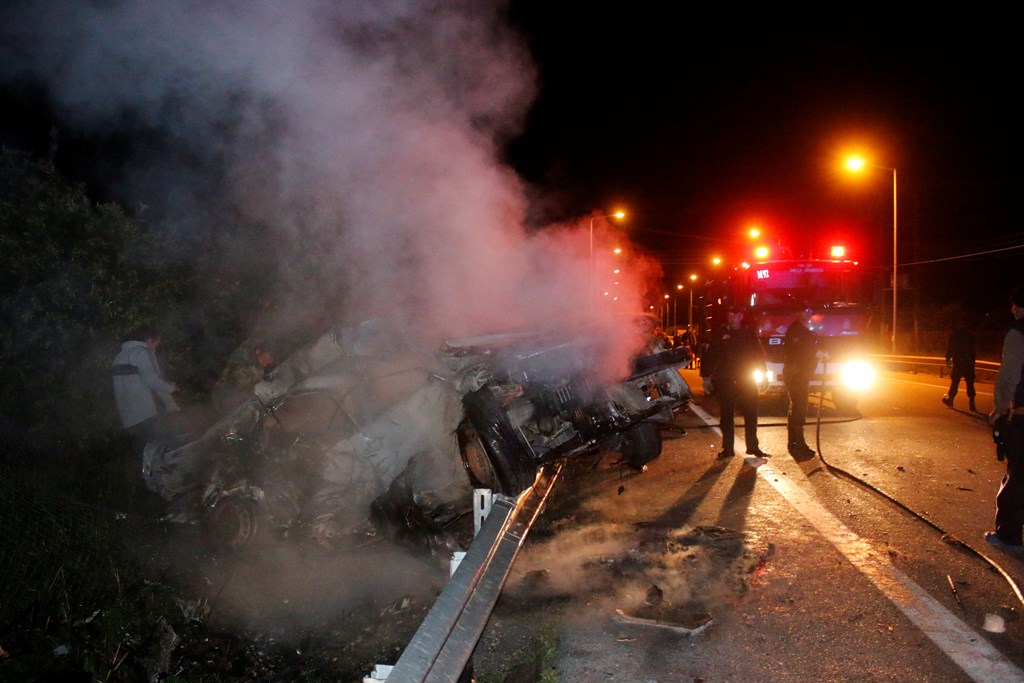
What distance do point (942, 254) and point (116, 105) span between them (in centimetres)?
4452

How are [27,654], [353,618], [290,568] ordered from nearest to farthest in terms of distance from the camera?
[27,654], [353,618], [290,568]

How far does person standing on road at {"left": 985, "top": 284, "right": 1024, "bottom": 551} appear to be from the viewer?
4.76 metres

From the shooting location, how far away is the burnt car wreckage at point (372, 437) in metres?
4.91

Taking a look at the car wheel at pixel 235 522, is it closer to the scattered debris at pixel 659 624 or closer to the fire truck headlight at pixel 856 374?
the scattered debris at pixel 659 624

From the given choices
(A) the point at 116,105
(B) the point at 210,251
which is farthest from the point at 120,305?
(A) the point at 116,105

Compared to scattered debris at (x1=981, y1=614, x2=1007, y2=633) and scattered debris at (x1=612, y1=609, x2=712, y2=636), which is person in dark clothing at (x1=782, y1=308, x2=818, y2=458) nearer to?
scattered debris at (x1=981, y1=614, x2=1007, y2=633)

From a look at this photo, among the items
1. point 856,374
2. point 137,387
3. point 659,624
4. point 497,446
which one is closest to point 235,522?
point 497,446

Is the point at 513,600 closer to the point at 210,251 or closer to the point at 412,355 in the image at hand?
the point at 412,355

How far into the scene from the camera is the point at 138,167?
7.12 meters

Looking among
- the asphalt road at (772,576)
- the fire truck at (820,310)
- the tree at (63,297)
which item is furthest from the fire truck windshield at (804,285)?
the tree at (63,297)

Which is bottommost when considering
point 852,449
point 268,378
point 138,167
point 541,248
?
point 852,449

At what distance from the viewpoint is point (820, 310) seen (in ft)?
39.9

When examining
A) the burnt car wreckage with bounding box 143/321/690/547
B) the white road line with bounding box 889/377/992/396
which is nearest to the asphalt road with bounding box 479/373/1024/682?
the burnt car wreckage with bounding box 143/321/690/547

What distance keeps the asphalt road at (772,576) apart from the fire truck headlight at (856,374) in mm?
4198
